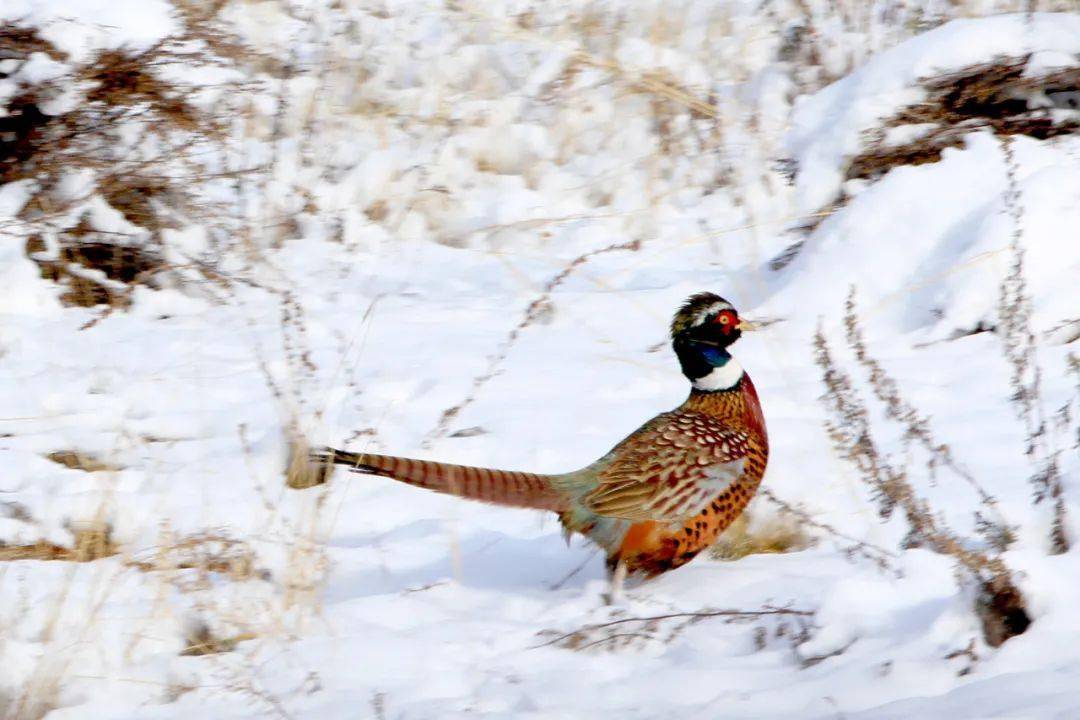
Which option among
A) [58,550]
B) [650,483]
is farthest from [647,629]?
[58,550]

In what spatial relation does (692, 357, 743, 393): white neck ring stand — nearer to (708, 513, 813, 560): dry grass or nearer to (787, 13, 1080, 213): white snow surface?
(708, 513, 813, 560): dry grass

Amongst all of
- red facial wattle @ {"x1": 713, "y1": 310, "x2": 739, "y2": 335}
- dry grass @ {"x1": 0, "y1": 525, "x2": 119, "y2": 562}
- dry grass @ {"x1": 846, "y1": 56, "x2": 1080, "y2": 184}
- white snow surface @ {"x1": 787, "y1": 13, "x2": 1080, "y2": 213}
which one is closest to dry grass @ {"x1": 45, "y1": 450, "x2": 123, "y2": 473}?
dry grass @ {"x1": 0, "y1": 525, "x2": 119, "y2": 562}

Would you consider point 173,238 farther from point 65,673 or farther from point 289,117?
point 65,673

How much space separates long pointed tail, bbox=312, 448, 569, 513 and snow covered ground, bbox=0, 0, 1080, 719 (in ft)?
0.45

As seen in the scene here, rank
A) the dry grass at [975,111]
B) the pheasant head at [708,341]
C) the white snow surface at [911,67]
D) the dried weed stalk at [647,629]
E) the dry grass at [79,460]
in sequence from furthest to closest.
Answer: the white snow surface at [911,67] → the dry grass at [975,111] → the dry grass at [79,460] → the pheasant head at [708,341] → the dried weed stalk at [647,629]

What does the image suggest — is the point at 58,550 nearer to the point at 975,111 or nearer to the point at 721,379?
the point at 721,379

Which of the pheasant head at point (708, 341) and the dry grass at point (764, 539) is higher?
the pheasant head at point (708, 341)

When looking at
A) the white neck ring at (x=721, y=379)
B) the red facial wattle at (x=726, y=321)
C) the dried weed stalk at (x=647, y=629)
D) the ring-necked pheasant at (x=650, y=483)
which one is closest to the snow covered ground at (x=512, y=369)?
the dried weed stalk at (x=647, y=629)

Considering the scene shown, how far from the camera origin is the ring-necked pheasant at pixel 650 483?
3.37 metres

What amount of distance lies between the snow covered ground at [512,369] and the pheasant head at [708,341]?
430mm

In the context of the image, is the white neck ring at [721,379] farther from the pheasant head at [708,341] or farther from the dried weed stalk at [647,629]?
the dried weed stalk at [647,629]

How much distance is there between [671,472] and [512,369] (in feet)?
5.45

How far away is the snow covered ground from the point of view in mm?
2883

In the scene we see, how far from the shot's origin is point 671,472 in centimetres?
341
